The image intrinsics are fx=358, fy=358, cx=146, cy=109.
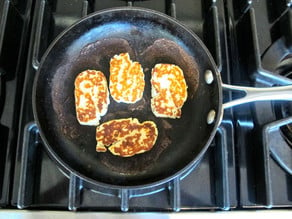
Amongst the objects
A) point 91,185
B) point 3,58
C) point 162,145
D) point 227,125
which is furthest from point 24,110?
point 227,125

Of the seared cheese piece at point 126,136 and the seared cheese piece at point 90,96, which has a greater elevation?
the seared cheese piece at point 90,96

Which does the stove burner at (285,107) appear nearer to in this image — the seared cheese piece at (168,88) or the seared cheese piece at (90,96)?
the seared cheese piece at (168,88)

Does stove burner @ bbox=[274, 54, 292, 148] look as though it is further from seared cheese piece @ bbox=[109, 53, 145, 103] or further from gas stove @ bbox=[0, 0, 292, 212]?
seared cheese piece @ bbox=[109, 53, 145, 103]

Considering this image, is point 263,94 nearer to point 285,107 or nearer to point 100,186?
point 285,107

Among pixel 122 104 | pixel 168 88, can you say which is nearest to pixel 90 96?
pixel 122 104

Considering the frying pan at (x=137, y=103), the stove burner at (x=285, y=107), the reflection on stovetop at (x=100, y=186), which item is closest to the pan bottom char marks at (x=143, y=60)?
the frying pan at (x=137, y=103)
